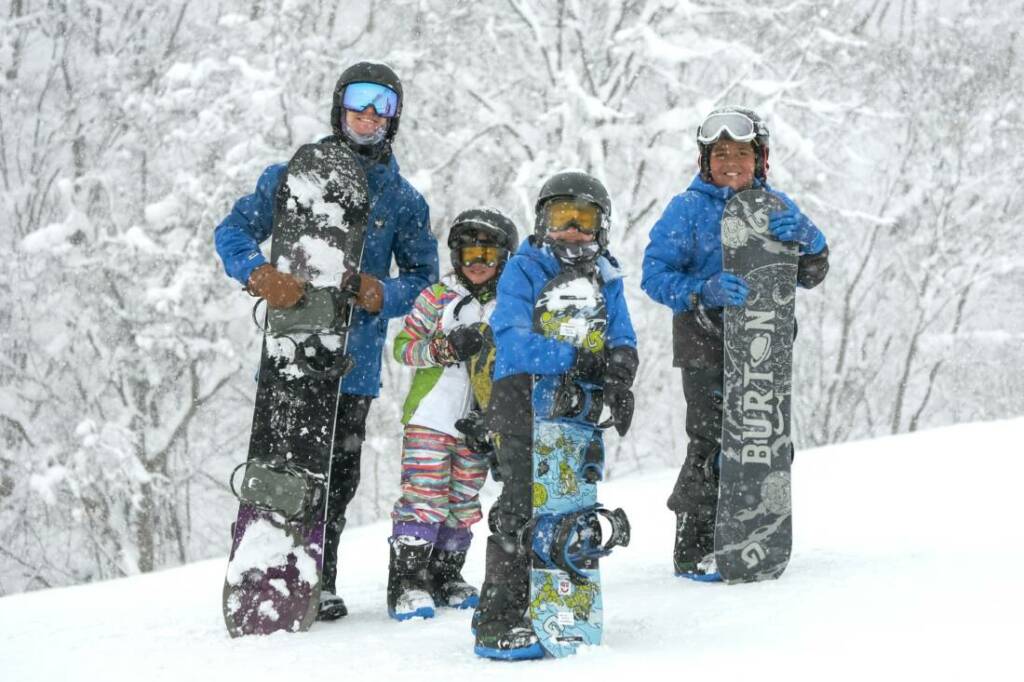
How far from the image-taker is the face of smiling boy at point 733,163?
4398 mm

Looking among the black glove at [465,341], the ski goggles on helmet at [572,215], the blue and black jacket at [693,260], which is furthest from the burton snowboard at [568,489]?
the blue and black jacket at [693,260]

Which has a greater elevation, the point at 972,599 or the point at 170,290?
the point at 170,290

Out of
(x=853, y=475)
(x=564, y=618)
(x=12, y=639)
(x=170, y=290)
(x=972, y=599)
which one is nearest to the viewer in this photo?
(x=564, y=618)

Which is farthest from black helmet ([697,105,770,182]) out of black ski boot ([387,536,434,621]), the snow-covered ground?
black ski boot ([387,536,434,621])

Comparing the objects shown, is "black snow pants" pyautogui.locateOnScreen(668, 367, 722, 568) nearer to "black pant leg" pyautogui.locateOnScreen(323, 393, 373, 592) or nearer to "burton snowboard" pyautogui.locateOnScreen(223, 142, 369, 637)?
"black pant leg" pyautogui.locateOnScreen(323, 393, 373, 592)

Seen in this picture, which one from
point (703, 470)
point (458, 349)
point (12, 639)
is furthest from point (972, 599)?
point (12, 639)

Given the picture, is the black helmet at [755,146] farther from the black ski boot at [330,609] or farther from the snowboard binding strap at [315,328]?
the black ski boot at [330,609]

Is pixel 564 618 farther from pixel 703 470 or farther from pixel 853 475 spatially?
pixel 853 475

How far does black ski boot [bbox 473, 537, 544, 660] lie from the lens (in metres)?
3.13

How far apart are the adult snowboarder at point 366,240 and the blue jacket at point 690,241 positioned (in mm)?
897

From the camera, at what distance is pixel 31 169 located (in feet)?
47.6

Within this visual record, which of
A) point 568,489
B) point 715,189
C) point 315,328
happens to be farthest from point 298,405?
point 715,189

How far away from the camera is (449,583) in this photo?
4.23 meters

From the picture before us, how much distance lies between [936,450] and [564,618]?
190 inches
